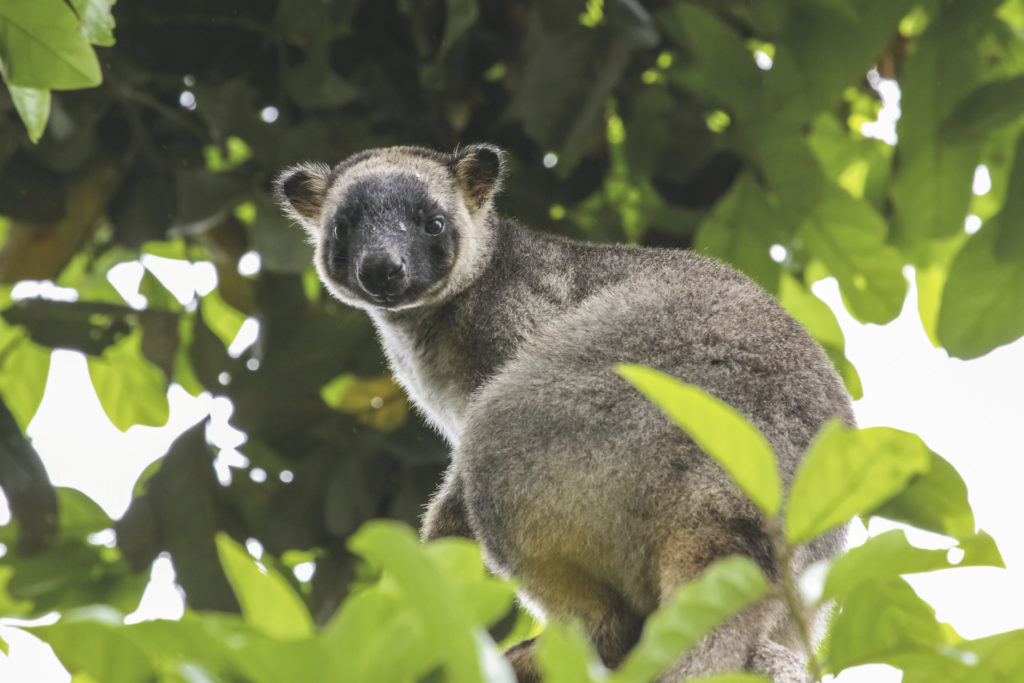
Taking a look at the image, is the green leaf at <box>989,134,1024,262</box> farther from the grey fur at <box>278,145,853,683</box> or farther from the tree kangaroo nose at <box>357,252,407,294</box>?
the tree kangaroo nose at <box>357,252,407,294</box>

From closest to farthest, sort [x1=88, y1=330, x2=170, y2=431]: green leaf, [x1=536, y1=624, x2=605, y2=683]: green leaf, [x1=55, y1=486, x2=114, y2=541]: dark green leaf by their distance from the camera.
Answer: [x1=536, y1=624, x2=605, y2=683]: green leaf, [x1=55, y1=486, x2=114, y2=541]: dark green leaf, [x1=88, y1=330, x2=170, y2=431]: green leaf

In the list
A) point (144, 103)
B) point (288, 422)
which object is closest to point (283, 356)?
point (288, 422)

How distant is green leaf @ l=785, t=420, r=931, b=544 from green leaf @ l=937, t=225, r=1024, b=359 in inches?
106

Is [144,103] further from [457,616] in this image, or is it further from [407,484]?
[457,616]

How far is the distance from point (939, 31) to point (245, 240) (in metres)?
3.46

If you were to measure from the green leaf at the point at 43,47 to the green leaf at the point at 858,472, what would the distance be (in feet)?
7.57

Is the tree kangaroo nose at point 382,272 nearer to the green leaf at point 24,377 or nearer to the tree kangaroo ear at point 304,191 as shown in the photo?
the tree kangaroo ear at point 304,191

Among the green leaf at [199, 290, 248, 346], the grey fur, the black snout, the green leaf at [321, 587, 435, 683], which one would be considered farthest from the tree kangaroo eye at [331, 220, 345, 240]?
the green leaf at [321, 587, 435, 683]

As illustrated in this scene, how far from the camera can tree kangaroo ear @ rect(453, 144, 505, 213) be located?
5.20 m

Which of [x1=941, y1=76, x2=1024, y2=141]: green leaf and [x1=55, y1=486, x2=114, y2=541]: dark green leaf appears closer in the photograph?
[x1=941, y1=76, x2=1024, y2=141]: green leaf

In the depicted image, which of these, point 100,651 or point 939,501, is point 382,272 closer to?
point 939,501

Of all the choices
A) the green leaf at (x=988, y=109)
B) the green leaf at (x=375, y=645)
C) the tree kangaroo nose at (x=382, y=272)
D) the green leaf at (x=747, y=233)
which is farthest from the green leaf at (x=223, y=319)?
the green leaf at (x=375, y=645)

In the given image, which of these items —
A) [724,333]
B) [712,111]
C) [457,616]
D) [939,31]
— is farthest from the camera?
[712,111]

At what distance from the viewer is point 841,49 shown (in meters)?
4.79
